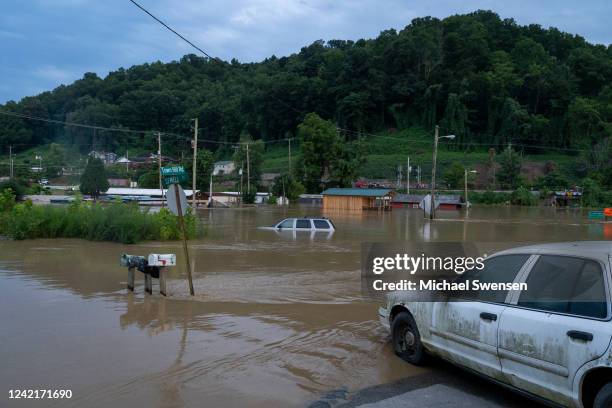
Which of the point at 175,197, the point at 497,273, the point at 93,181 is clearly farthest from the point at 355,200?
the point at 497,273

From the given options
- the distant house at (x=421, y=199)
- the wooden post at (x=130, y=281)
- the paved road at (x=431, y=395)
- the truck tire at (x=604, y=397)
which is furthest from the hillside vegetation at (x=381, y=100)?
the truck tire at (x=604, y=397)

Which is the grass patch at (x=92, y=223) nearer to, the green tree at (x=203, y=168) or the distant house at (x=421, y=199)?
the distant house at (x=421, y=199)

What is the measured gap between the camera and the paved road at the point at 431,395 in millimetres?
5383

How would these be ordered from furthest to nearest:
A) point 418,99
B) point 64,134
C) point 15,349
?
1. point 418,99
2. point 64,134
3. point 15,349

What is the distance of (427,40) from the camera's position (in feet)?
456

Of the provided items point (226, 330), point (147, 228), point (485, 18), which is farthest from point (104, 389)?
point (485, 18)

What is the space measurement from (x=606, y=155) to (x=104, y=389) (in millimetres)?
106845

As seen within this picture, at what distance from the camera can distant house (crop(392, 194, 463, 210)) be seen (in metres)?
70.6

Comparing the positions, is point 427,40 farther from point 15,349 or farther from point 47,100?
point 15,349

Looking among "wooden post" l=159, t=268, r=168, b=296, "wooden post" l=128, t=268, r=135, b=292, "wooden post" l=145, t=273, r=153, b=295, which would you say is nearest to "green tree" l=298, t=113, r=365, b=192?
"wooden post" l=128, t=268, r=135, b=292

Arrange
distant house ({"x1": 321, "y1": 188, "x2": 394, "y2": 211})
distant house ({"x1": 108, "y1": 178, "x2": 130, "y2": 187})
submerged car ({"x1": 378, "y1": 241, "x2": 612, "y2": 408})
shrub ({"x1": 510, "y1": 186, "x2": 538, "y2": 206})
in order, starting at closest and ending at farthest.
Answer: submerged car ({"x1": 378, "y1": 241, "x2": 612, "y2": 408})
distant house ({"x1": 321, "y1": 188, "x2": 394, "y2": 211})
shrub ({"x1": 510, "y1": 186, "x2": 538, "y2": 206})
distant house ({"x1": 108, "y1": 178, "x2": 130, "y2": 187})

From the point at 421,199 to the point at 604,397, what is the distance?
65.8 meters

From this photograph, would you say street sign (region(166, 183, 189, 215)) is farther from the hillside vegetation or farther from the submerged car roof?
the hillside vegetation

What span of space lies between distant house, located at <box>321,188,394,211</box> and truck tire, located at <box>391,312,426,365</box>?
5430 centimetres
